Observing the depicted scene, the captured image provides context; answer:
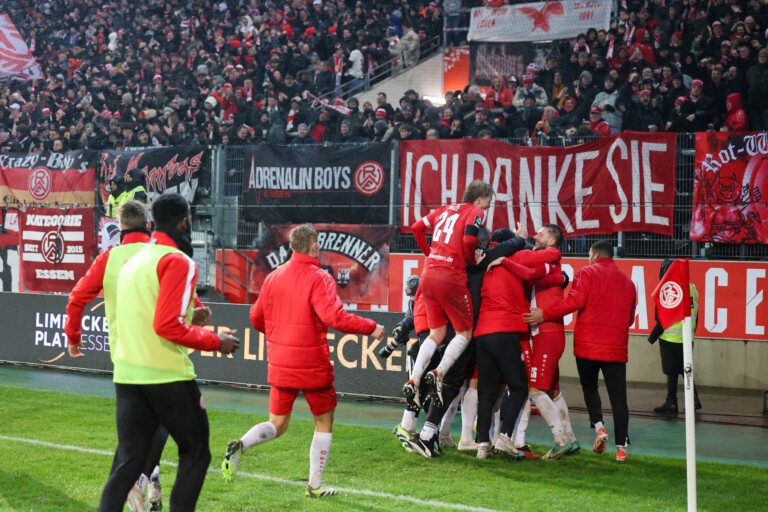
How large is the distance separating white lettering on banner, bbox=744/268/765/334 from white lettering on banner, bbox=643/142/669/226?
1.37 m

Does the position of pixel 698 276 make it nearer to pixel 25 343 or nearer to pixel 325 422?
pixel 325 422

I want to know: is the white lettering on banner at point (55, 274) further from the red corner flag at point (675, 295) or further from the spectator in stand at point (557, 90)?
the red corner flag at point (675, 295)

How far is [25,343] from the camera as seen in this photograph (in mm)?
14359

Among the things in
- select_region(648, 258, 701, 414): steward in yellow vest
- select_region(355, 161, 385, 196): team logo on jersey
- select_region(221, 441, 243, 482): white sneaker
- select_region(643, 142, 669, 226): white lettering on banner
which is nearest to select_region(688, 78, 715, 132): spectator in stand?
select_region(643, 142, 669, 226): white lettering on banner

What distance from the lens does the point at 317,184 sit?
15031mm

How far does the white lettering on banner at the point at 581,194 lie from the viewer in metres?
13.0

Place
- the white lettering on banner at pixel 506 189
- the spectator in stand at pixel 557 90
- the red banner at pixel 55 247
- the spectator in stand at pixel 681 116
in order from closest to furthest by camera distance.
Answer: the white lettering on banner at pixel 506 189 < the spectator in stand at pixel 681 116 < the spectator in stand at pixel 557 90 < the red banner at pixel 55 247

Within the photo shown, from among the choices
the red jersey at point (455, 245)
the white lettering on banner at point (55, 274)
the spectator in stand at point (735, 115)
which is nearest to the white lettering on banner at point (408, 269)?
the spectator in stand at point (735, 115)

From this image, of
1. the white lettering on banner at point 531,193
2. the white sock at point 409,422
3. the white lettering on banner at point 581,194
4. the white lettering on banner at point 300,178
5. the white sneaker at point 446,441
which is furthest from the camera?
the white lettering on banner at point 300,178

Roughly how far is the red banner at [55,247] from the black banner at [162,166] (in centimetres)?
82

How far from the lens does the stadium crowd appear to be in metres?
14.6

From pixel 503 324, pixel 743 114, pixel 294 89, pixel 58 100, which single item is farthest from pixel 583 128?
pixel 58 100

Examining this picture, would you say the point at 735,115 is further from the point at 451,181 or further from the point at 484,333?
the point at 484,333

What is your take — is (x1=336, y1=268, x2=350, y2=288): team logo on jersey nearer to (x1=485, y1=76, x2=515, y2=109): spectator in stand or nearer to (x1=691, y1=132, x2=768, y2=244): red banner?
(x1=485, y1=76, x2=515, y2=109): spectator in stand
